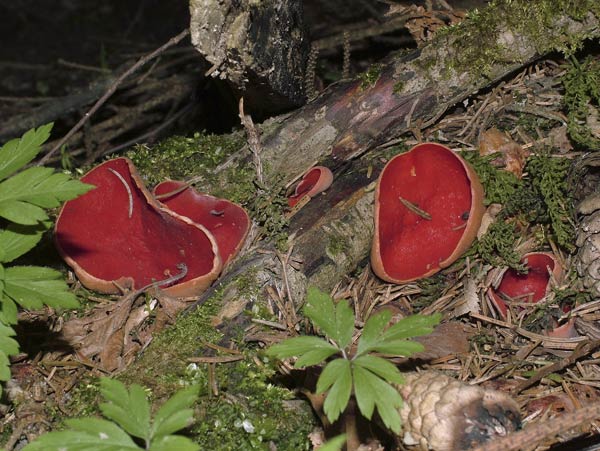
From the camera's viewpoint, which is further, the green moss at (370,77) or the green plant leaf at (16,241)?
the green moss at (370,77)

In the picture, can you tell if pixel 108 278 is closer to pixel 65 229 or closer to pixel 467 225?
pixel 65 229

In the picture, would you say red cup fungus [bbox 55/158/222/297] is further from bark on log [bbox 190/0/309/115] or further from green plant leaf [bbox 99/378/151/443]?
green plant leaf [bbox 99/378/151/443]

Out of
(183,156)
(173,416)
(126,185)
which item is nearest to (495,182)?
(183,156)

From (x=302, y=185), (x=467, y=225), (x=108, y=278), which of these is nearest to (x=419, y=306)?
(x=467, y=225)

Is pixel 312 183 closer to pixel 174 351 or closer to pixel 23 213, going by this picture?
pixel 174 351

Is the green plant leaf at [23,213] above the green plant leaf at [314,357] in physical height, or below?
above

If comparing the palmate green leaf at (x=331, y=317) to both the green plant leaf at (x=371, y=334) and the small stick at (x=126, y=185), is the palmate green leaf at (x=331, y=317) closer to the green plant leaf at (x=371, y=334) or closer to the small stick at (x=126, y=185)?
the green plant leaf at (x=371, y=334)

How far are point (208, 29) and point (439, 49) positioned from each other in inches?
43.1

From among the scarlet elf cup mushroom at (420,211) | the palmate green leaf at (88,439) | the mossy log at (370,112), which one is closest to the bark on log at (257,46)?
the mossy log at (370,112)

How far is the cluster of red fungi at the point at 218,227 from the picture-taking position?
272 cm

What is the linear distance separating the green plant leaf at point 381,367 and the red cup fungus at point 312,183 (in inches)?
41.7

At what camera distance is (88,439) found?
185 centimetres

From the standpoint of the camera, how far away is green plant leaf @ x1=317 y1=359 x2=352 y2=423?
6.22 ft

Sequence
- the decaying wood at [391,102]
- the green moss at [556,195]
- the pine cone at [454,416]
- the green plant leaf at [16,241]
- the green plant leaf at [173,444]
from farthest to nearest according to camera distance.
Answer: the decaying wood at [391,102]
the green moss at [556,195]
the green plant leaf at [16,241]
the pine cone at [454,416]
the green plant leaf at [173,444]
